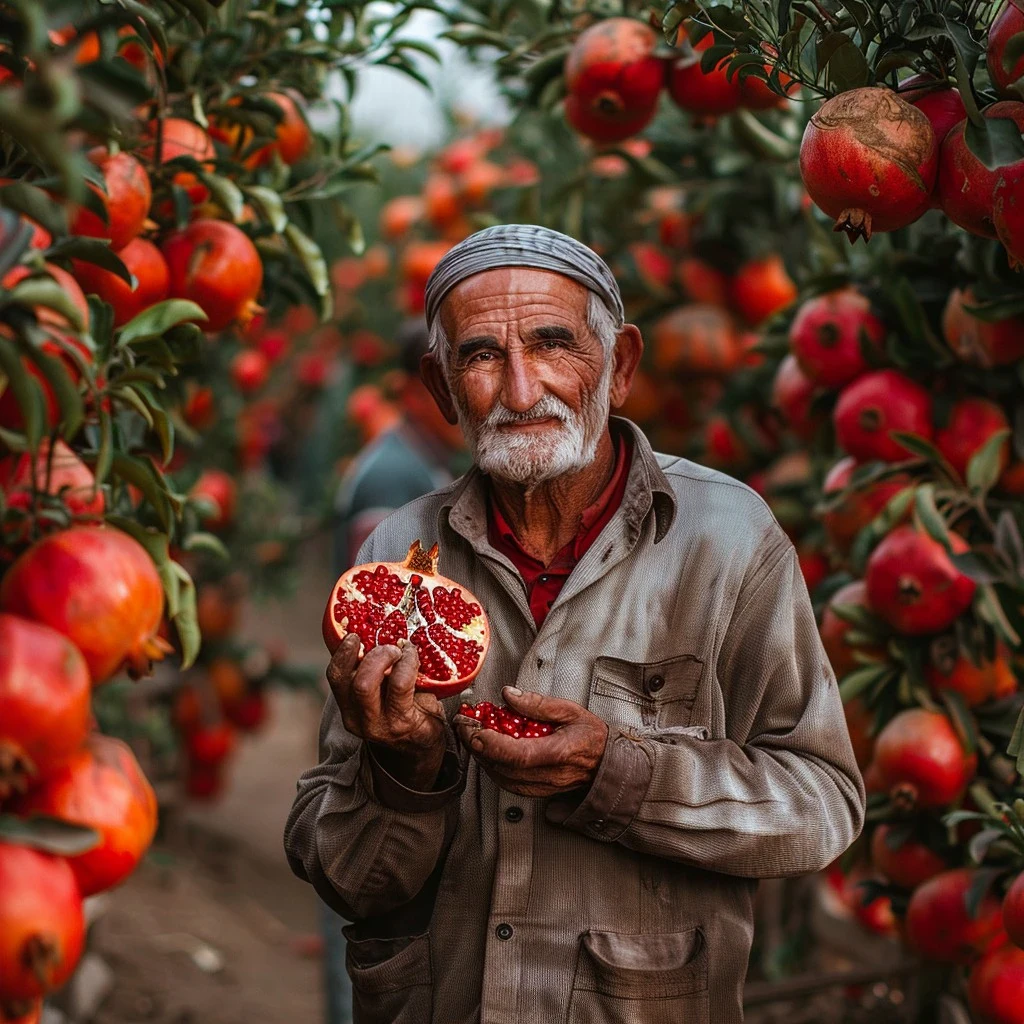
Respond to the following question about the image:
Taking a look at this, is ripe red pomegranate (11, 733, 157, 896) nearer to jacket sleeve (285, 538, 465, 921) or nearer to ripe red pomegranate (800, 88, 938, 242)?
jacket sleeve (285, 538, 465, 921)

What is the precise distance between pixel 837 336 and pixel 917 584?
62 cm

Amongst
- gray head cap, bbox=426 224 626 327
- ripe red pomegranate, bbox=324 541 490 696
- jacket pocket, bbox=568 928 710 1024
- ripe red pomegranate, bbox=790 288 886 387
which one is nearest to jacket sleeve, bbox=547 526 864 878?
jacket pocket, bbox=568 928 710 1024

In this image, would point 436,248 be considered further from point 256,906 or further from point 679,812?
point 679,812

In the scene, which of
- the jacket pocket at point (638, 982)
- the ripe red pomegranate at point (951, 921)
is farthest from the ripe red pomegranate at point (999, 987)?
the jacket pocket at point (638, 982)

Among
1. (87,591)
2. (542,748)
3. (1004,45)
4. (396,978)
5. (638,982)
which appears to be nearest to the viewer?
(87,591)

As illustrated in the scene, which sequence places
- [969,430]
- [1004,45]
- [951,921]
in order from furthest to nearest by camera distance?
1. [969,430]
2. [951,921]
3. [1004,45]

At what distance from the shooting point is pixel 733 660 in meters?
2.03

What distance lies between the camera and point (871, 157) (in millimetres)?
1804

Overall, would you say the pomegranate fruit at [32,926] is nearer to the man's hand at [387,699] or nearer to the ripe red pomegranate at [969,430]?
the man's hand at [387,699]

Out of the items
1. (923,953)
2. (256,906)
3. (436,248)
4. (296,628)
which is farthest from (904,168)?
(296,628)

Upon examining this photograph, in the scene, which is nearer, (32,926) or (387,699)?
(32,926)

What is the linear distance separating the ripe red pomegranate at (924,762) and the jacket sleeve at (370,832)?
3.38 feet

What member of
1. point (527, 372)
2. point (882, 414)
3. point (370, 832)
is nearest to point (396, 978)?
point (370, 832)

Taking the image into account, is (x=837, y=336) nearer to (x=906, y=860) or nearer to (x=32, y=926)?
(x=906, y=860)
